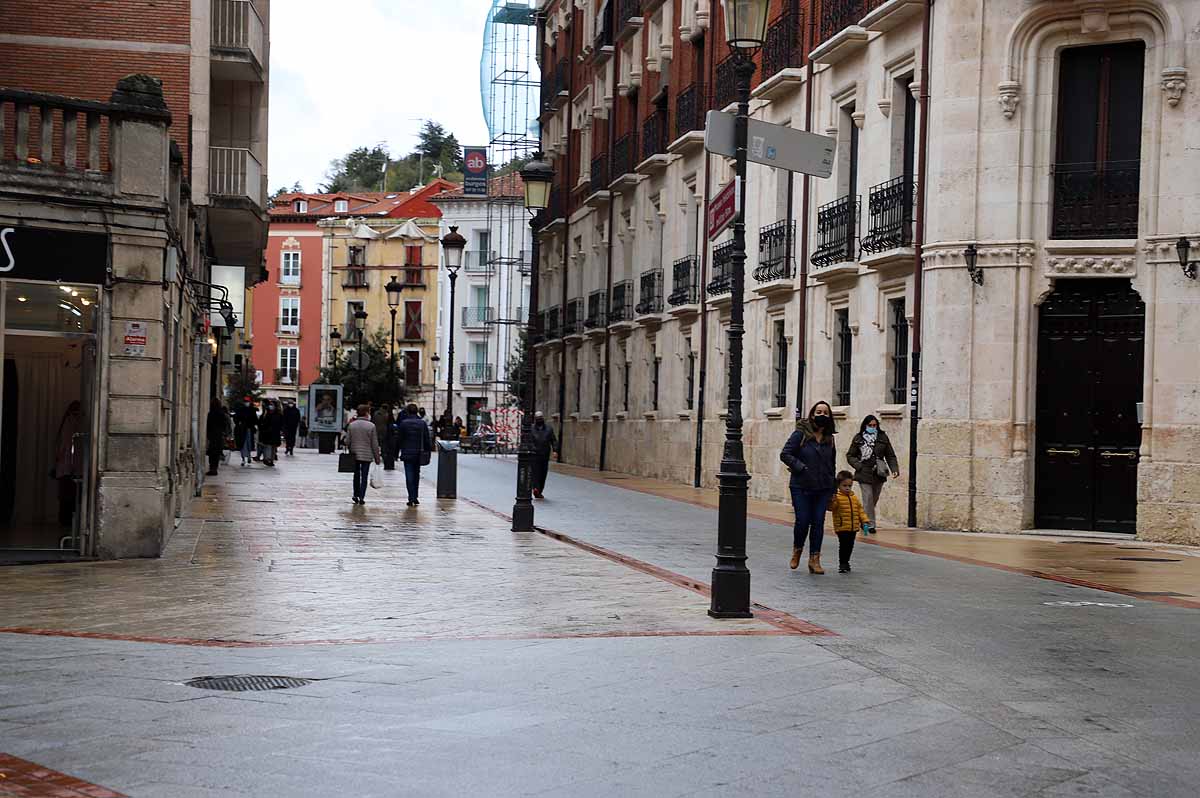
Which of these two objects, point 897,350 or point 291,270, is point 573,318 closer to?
point 897,350

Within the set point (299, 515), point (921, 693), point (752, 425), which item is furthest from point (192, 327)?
point (921, 693)

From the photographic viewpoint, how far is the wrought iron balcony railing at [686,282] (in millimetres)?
39062

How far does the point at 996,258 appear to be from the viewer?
23.3 metres

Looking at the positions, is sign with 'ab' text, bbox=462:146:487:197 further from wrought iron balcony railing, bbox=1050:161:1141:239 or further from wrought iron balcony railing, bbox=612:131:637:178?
wrought iron balcony railing, bbox=1050:161:1141:239

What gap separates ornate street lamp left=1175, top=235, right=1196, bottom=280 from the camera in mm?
21703

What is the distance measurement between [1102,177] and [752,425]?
448 inches

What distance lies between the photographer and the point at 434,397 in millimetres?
94688

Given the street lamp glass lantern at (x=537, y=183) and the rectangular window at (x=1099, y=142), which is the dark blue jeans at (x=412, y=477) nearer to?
the street lamp glass lantern at (x=537, y=183)

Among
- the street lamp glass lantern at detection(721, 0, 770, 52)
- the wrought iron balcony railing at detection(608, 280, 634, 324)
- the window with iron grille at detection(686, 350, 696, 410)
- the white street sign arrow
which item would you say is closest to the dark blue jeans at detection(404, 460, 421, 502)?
the window with iron grille at detection(686, 350, 696, 410)

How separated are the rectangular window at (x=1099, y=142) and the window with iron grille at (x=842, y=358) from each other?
6307mm

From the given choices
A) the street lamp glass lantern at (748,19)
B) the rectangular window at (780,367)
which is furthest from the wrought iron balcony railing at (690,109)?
the street lamp glass lantern at (748,19)

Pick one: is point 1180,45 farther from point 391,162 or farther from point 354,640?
point 391,162

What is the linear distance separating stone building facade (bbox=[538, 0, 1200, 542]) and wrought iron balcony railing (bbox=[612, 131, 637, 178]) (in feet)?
44.0

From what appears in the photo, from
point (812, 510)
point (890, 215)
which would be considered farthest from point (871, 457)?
point (812, 510)
